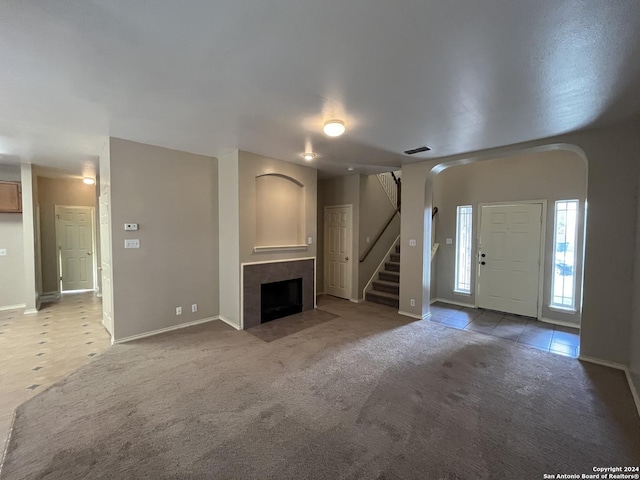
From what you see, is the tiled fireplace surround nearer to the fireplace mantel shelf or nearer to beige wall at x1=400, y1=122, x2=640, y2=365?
the fireplace mantel shelf

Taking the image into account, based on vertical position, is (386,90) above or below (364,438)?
above

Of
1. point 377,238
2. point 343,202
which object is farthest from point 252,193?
point 377,238

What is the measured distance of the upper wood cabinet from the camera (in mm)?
4871

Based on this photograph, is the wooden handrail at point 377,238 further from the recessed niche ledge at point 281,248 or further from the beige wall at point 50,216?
the beige wall at point 50,216

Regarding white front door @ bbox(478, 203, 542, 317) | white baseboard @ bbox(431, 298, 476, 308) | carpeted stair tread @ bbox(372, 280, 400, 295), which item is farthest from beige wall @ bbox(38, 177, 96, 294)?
white front door @ bbox(478, 203, 542, 317)

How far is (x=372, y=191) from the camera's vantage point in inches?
245

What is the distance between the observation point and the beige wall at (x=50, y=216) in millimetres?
6008

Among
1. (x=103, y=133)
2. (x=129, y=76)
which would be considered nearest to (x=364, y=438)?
(x=129, y=76)

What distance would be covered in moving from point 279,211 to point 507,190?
→ 417cm

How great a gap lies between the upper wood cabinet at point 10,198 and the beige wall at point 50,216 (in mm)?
1144

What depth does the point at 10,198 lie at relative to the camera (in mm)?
4922

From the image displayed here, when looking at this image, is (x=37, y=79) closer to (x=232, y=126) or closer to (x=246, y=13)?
(x=232, y=126)

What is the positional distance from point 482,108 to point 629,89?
1031 mm

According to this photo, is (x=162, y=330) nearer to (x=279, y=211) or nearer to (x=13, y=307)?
(x=279, y=211)
